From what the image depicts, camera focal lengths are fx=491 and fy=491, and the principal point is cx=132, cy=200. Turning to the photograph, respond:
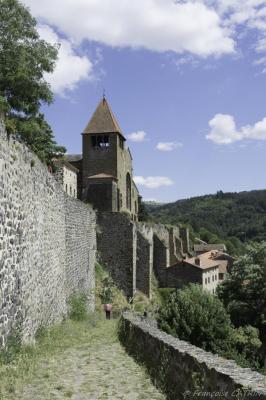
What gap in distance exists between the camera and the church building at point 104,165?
1678 inches

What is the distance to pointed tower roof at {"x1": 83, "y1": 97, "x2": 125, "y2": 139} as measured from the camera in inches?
1783

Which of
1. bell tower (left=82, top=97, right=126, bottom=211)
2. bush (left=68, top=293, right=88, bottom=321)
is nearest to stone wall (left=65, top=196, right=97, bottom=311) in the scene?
bush (left=68, top=293, right=88, bottom=321)

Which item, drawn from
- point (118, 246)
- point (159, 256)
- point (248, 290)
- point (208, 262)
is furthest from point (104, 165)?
point (208, 262)

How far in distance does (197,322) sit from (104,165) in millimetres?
25704

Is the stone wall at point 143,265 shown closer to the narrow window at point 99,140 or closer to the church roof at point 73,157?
the narrow window at point 99,140

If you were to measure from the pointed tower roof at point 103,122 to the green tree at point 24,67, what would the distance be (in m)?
20.7

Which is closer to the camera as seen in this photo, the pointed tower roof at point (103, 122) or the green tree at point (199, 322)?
the green tree at point (199, 322)

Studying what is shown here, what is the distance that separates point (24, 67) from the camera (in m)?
22.6

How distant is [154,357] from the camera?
27.5 ft

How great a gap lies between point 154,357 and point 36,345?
3.37m

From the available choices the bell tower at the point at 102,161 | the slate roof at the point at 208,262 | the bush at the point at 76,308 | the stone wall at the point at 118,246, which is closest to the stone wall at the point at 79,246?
the bush at the point at 76,308

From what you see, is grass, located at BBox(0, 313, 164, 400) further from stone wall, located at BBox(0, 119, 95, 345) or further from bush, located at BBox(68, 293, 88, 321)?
bush, located at BBox(68, 293, 88, 321)

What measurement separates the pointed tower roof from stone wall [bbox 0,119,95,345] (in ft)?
90.1

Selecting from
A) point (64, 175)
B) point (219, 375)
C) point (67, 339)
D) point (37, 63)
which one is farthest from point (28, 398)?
point (64, 175)
